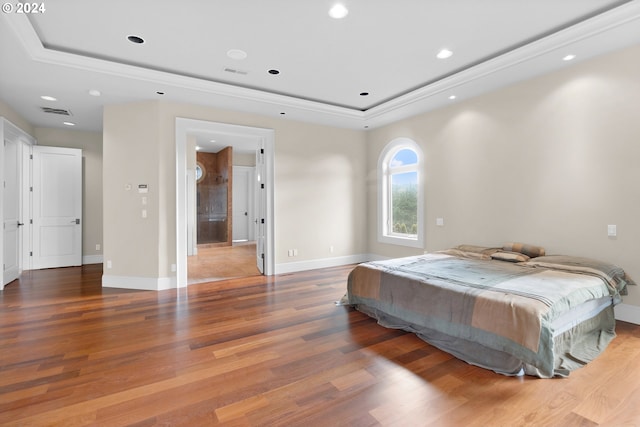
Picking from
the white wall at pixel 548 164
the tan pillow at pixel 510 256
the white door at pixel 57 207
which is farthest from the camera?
the white door at pixel 57 207

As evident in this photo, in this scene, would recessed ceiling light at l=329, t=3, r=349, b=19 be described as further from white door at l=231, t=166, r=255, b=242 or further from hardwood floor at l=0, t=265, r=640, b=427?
white door at l=231, t=166, r=255, b=242

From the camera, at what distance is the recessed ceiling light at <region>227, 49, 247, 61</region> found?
3.45 m

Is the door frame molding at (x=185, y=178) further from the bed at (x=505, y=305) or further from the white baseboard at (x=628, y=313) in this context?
the white baseboard at (x=628, y=313)

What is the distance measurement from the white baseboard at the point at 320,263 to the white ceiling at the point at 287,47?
9.21 feet

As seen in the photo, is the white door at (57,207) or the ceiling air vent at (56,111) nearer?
the ceiling air vent at (56,111)

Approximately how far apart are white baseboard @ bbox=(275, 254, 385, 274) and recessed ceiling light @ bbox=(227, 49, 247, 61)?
340cm

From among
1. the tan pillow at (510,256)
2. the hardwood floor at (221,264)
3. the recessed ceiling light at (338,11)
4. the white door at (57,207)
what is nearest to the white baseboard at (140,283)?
the hardwood floor at (221,264)

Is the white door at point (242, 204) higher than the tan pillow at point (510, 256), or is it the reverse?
the white door at point (242, 204)

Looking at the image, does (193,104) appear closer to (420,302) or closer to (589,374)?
(420,302)

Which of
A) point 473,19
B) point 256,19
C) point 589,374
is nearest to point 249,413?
point 589,374

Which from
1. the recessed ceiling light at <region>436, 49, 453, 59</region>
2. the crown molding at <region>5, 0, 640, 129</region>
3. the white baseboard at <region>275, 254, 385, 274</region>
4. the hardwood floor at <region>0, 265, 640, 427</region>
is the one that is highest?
the recessed ceiling light at <region>436, 49, 453, 59</region>

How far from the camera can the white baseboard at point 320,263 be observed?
5654mm

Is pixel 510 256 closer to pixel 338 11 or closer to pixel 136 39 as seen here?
pixel 338 11

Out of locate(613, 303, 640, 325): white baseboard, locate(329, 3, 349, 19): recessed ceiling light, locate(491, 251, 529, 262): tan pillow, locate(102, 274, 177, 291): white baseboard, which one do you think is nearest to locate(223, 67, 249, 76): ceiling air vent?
locate(329, 3, 349, 19): recessed ceiling light
